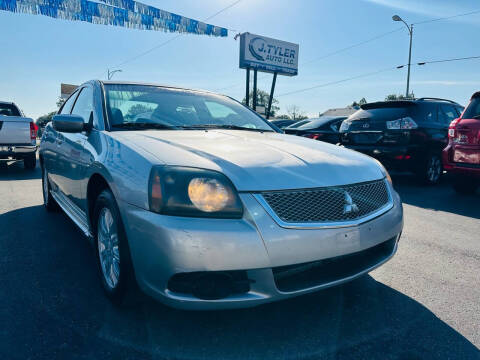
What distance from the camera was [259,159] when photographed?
2074mm

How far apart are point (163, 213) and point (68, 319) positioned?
3.10 ft

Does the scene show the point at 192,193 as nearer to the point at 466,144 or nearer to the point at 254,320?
the point at 254,320

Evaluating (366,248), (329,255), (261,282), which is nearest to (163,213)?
(261,282)

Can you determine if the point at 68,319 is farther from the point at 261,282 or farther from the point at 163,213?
the point at 261,282

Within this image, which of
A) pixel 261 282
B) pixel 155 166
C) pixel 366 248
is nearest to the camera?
pixel 261 282

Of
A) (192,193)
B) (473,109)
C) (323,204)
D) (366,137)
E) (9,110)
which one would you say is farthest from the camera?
(9,110)

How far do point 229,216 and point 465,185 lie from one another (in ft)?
18.7

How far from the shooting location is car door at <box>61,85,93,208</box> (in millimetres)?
2838

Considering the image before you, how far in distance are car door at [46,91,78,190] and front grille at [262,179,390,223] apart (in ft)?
7.92

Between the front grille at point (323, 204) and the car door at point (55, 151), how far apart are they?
242cm

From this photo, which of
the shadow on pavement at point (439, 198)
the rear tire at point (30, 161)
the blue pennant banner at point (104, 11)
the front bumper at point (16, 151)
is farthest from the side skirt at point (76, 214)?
the blue pennant banner at point (104, 11)

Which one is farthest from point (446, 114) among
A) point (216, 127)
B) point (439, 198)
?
point (216, 127)

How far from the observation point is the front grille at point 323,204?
5.93 feet

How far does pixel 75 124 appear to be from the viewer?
8.77ft
